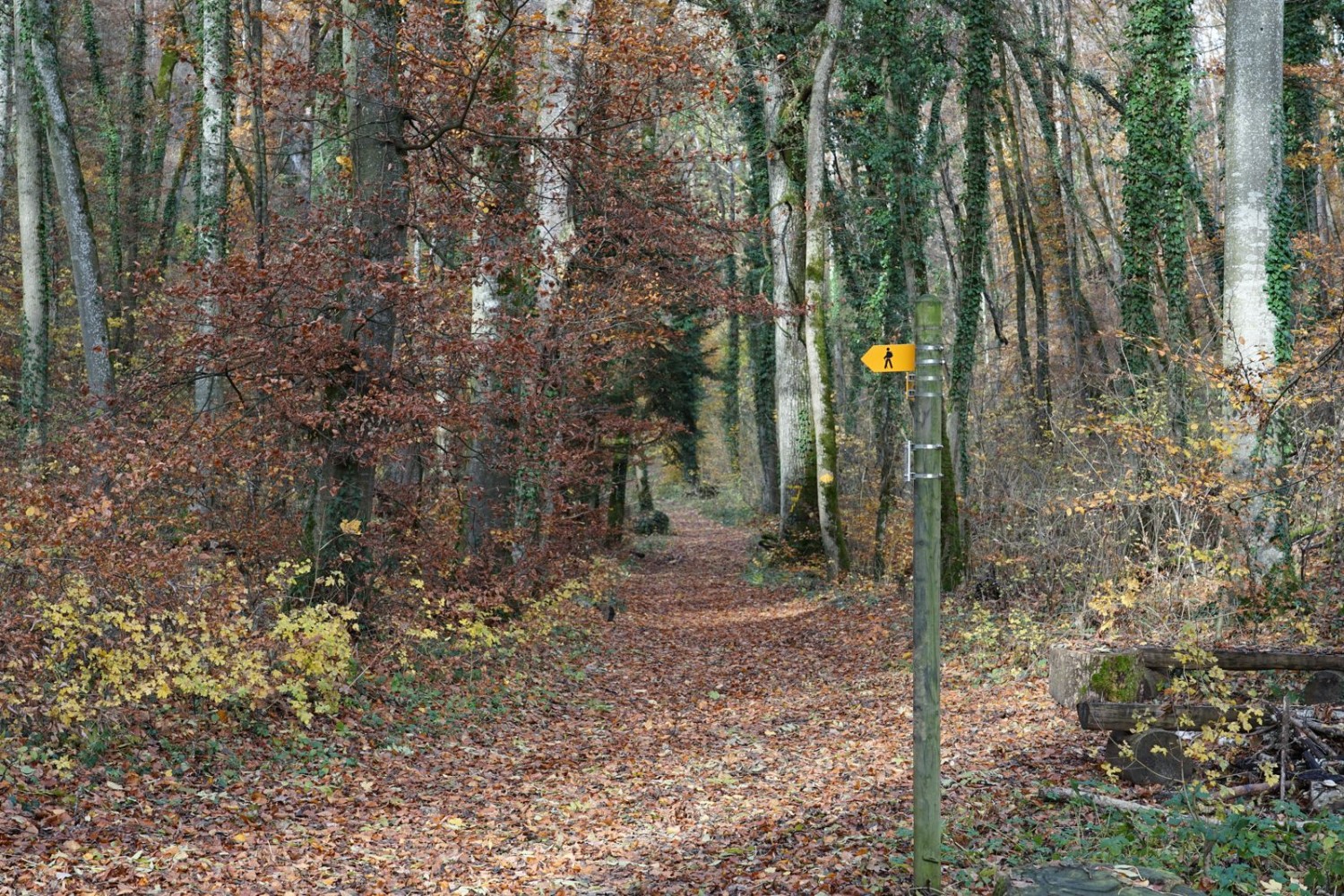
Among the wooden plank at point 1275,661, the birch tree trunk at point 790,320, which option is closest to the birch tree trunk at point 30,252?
the birch tree trunk at point 790,320

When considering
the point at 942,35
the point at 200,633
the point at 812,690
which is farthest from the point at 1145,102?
the point at 200,633

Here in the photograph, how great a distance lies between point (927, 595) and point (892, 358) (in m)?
1.19

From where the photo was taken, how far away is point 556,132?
12570mm

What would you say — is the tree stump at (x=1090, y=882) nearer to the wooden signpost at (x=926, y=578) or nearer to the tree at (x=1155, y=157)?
the wooden signpost at (x=926, y=578)

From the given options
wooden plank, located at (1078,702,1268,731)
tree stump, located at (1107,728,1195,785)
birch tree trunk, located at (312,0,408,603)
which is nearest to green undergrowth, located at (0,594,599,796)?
birch tree trunk, located at (312,0,408,603)

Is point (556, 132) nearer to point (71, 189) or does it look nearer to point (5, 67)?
point (71, 189)

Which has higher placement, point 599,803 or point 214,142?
point 214,142

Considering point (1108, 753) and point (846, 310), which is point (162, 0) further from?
point (1108, 753)

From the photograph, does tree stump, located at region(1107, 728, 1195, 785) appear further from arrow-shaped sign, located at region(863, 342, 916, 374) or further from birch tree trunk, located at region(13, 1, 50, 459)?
birch tree trunk, located at region(13, 1, 50, 459)

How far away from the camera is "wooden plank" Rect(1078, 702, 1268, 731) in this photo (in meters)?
6.93

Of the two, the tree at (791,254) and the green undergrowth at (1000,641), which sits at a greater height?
the tree at (791,254)

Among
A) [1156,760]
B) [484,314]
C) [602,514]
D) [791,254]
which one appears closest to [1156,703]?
[1156,760]

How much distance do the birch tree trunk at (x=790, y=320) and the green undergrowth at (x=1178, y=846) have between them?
47.0ft

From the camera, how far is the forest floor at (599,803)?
242 inches
